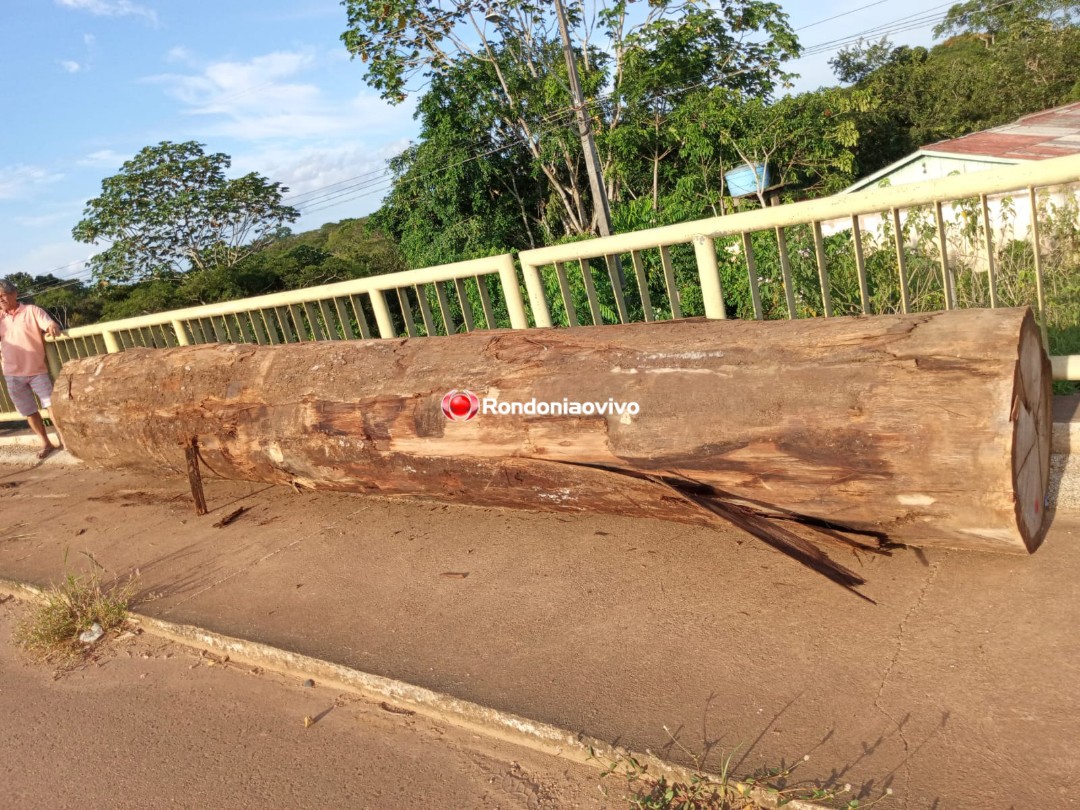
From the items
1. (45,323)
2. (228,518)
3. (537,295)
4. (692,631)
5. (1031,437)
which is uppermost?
(45,323)

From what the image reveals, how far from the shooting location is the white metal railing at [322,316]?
4.70 m

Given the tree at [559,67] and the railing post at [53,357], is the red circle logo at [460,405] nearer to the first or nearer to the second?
the railing post at [53,357]

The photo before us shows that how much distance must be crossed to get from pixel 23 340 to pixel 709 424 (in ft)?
20.6

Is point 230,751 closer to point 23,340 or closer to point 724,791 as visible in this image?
point 724,791

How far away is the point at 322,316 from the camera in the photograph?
5516 mm

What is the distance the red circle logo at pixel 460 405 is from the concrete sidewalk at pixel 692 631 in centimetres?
58

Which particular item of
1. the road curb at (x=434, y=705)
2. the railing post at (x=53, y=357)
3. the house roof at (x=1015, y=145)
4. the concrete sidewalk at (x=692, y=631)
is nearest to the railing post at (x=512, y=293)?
the concrete sidewalk at (x=692, y=631)

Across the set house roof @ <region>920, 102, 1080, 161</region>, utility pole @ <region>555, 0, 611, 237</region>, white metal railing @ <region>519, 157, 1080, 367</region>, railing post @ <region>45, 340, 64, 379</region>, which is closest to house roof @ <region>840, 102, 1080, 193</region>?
house roof @ <region>920, 102, 1080, 161</region>

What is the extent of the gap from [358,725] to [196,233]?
33.0m

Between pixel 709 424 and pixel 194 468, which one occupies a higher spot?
pixel 709 424

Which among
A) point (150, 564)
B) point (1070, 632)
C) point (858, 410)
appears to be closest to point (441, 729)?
point (858, 410)

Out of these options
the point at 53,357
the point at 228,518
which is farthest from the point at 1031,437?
the point at 53,357

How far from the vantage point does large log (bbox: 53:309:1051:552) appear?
2531 millimetres

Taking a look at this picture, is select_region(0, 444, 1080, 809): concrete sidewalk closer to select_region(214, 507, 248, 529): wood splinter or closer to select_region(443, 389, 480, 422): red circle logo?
select_region(214, 507, 248, 529): wood splinter
